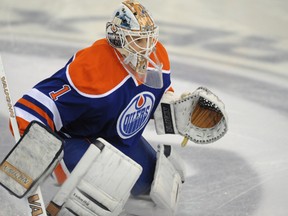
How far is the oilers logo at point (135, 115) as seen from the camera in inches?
123

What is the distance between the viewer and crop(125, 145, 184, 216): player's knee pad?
3.11 m

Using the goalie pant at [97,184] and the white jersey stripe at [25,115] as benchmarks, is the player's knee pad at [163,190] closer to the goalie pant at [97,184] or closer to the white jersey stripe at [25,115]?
the goalie pant at [97,184]

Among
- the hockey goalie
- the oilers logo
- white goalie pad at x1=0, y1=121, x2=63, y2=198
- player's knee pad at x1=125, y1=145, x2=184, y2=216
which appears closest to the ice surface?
player's knee pad at x1=125, y1=145, x2=184, y2=216

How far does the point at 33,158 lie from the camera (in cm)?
262

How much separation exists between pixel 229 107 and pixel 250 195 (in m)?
0.99

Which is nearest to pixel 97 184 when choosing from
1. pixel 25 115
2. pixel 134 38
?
pixel 25 115

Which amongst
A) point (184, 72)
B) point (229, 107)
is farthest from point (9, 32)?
point (229, 107)

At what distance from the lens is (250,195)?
11.7ft

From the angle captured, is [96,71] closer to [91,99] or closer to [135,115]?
[91,99]

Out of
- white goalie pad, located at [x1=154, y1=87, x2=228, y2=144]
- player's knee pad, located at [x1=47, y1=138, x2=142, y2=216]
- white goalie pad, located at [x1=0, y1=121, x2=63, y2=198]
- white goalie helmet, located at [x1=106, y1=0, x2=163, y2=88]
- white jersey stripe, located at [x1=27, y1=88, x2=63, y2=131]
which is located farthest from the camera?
white goalie pad, located at [x1=154, y1=87, x2=228, y2=144]

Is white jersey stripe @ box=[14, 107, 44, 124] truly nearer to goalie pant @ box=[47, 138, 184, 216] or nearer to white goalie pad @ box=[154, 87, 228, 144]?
goalie pant @ box=[47, 138, 184, 216]

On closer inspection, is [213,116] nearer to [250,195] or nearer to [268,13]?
[250,195]

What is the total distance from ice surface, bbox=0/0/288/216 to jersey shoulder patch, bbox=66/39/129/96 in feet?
2.12

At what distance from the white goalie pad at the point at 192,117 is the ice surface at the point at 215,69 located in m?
0.36
